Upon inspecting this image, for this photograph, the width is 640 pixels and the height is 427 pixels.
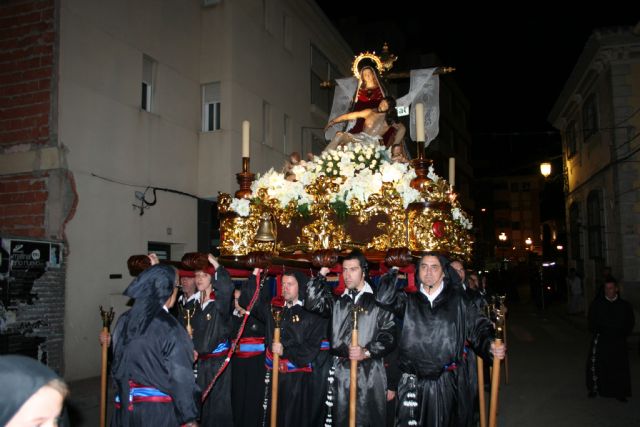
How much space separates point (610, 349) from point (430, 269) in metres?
5.36

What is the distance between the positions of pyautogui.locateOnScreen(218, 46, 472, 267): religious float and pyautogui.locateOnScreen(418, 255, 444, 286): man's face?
7.3 inches

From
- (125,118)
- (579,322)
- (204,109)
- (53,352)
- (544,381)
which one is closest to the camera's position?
(53,352)

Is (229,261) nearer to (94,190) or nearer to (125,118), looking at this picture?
(94,190)

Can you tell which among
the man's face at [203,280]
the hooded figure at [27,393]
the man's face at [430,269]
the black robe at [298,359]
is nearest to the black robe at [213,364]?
the man's face at [203,280]

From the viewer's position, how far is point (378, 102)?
20.8 ft

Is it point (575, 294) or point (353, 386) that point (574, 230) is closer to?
point (575, 294)

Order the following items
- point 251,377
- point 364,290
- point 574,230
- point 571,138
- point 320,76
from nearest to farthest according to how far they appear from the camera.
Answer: point 364,290 < point 251,377 < point 320,76 < point 574,230 < point 571,138

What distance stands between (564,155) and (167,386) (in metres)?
23.0

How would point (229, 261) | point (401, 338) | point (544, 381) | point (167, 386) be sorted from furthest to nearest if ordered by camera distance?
point (544, 381) < point (229, 261) < point (401, 338) < point (167, 386)

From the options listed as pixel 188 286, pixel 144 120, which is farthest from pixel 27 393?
pixel 144 120

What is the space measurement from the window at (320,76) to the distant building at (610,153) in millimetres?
8324

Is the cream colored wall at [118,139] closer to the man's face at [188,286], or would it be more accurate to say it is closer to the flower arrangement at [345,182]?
the man's face at [188,286]

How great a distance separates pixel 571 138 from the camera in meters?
21.5

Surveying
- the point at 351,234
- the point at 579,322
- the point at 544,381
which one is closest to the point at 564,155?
the point at 579,322
